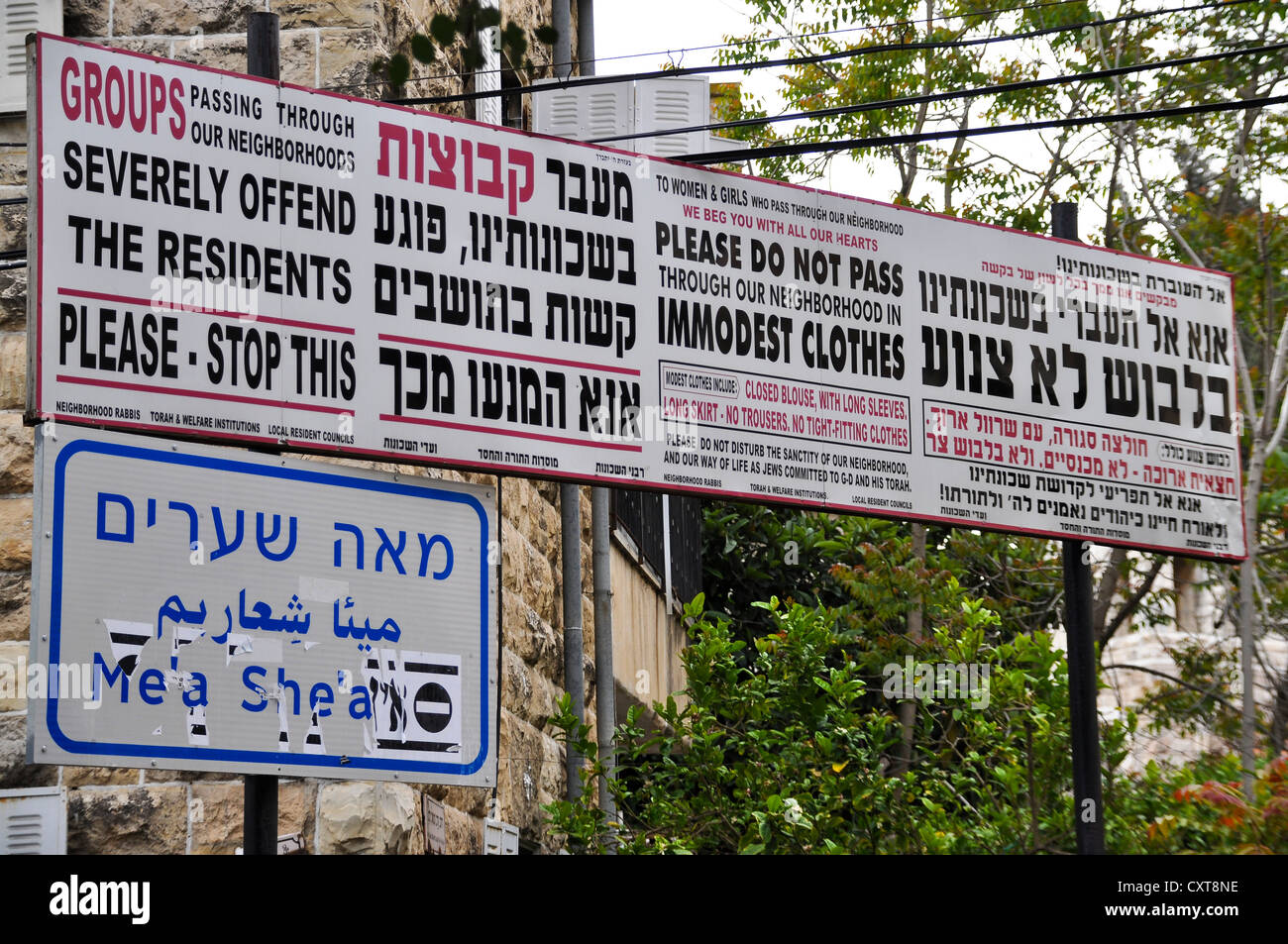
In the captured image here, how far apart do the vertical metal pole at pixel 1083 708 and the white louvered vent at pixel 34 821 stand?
3.92 m

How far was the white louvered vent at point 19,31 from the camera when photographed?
7.14 meters

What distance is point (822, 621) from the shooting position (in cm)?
885

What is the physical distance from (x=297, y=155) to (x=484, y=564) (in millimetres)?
1558

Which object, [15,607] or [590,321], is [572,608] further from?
[590,321]

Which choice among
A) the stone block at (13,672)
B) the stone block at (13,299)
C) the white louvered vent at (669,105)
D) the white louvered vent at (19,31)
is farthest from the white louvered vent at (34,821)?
the white louvered vent at (669,105)

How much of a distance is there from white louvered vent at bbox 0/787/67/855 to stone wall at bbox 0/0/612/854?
5cm

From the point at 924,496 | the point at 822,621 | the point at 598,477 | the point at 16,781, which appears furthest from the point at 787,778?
the point at 16,781

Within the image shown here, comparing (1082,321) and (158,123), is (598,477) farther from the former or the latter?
(1082,321)

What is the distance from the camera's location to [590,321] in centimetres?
595

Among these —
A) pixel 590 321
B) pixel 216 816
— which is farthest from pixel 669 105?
pixel 216 816

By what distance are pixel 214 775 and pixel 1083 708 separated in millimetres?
3386

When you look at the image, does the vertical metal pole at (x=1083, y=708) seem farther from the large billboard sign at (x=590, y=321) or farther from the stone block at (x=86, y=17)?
the stone block at (x=86, y=17)
